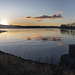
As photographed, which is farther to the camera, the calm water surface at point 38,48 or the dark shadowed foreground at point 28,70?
the calm water surface at point 38,48

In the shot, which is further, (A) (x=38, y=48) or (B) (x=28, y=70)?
(A) (x=38, y=48)

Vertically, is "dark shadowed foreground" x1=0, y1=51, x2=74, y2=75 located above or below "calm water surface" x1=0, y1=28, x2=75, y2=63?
above

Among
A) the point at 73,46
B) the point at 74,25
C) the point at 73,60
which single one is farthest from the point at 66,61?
the point at 74,25

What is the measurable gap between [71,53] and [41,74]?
561 centimetres

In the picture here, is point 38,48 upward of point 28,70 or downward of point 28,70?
downward

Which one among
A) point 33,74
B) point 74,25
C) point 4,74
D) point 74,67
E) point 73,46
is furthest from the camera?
point 74,25

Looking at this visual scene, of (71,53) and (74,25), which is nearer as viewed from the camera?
(71,53)

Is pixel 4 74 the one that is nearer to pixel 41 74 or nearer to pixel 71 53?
pixel 41 74

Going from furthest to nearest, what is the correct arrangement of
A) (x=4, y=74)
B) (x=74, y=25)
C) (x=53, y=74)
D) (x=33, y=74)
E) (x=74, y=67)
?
(x=74, y=25), (x=74, y=67), (x=53, y=74), (x=33, y=74), (x=4, y=74)

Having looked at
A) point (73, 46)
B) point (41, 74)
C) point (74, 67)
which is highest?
point (73, 46)

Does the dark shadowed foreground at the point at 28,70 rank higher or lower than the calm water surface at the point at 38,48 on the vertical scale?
higher

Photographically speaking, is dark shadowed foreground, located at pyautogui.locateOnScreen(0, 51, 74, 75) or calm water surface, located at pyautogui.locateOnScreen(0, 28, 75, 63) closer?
dark shadowed foreground, located at pyautogui.locateOnScreen(0, 51, 74, 75)

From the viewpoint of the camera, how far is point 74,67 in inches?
400

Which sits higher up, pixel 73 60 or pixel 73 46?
pixel 73 46
